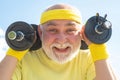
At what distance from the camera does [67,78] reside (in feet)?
16.4

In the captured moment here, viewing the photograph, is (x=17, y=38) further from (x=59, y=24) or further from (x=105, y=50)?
(x=105, y=50)

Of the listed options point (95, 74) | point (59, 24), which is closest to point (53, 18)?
point (59, 24)

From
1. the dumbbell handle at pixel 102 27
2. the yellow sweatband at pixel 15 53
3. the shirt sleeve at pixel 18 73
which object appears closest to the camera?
the dumbbell handle at pixel 102 27

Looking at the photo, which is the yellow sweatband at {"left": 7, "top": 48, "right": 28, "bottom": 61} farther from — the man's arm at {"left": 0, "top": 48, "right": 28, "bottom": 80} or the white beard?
the white beard

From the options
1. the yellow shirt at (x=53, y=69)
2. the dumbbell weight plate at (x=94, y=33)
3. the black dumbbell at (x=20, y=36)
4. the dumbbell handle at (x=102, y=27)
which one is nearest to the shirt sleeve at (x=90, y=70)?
the yellow shirt at (x=53, y=69)

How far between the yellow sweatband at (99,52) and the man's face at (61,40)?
0.20m

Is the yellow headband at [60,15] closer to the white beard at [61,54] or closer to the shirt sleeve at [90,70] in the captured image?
the white beard at [61,54]

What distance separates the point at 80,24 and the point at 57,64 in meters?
0.57

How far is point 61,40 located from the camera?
181 inches

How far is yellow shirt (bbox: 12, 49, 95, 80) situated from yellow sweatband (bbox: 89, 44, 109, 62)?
29 centimetres

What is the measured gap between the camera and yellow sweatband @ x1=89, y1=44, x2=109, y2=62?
15.4ft

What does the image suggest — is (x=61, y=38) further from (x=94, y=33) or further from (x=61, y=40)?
(x=94, y=33)

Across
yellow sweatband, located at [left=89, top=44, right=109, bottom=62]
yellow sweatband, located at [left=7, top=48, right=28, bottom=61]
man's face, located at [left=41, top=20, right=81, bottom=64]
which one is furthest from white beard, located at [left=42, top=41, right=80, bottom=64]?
yellow sweatband, located at [left=7, top=48, right=28, bottom=61]

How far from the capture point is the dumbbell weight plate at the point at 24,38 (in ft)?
15.1
